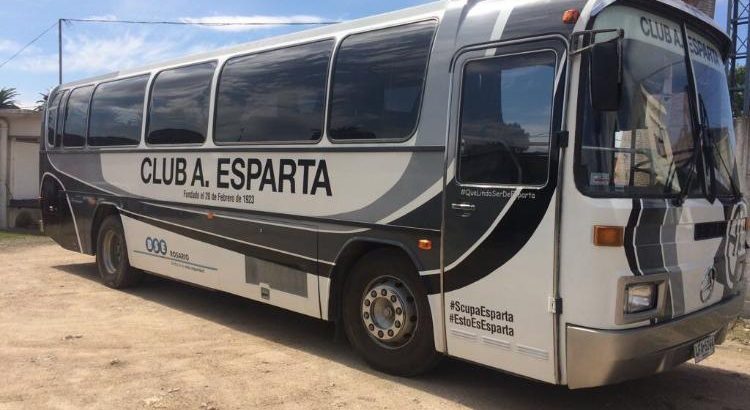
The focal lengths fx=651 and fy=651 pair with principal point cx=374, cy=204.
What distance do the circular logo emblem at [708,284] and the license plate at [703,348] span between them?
30 centimetres

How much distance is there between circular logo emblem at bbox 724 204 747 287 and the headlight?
116 cm

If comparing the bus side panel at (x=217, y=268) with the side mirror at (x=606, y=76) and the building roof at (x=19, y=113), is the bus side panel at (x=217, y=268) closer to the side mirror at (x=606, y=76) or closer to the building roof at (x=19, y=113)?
the side mirror at (x=606, y=76)

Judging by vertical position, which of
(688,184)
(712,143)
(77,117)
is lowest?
(688,184)

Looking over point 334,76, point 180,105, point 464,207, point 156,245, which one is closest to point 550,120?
point 464,207

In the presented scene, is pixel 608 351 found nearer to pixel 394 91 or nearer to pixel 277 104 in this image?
pixel 394 91

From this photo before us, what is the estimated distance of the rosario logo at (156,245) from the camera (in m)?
7.93

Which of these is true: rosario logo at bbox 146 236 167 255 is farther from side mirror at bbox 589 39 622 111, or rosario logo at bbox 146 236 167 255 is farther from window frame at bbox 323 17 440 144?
side mirror at bbox 589 39 622 111

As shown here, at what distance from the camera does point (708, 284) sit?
4723 mm

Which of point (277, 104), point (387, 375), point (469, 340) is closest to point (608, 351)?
point (469, 340)

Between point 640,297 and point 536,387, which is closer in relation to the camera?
point 640,297

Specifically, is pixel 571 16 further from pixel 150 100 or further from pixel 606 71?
pixel 150 100

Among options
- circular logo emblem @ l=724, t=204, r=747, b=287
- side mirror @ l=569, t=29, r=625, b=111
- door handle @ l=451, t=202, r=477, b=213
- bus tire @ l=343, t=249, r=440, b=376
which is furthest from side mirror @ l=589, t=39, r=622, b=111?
bus tire @ l=343, t=249, r=440, b=376

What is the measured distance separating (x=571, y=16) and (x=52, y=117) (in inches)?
356

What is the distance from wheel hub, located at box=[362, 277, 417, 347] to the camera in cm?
520
